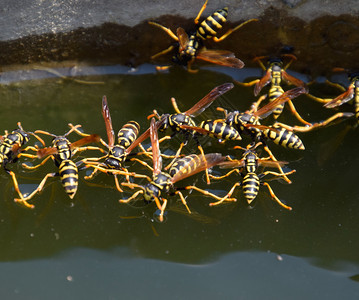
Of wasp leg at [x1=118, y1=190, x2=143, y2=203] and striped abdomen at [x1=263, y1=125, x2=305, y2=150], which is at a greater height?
striped abdomen at [x1=263, y1=125, x2=305, y2=150]

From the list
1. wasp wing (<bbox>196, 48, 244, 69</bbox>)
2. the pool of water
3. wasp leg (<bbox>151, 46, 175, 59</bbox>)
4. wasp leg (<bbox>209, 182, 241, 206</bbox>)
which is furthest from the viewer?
wasp leg (<bbox>151, 46, 175, 59</bbox>)

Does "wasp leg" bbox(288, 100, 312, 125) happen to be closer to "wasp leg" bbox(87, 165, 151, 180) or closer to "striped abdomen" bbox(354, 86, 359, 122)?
"striped abdomen" bbox(354, 86, 359, 122)

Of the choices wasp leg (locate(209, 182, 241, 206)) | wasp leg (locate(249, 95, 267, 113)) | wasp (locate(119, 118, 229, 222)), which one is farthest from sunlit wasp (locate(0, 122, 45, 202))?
wasp leg (locate(249, 95, 267, 113))

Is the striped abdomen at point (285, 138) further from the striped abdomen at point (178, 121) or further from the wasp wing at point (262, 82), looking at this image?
the striped abdomen at point (178, 121)

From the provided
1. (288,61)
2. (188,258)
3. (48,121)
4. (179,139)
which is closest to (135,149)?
(179,139)

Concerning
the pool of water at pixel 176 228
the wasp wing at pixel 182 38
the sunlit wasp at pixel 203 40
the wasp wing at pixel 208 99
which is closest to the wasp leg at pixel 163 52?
the sunlit wasp at pixel 203 40

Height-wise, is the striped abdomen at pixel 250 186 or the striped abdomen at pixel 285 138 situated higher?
the striped abdomen at pixel 285 138

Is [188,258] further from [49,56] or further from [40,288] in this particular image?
[49,56]
